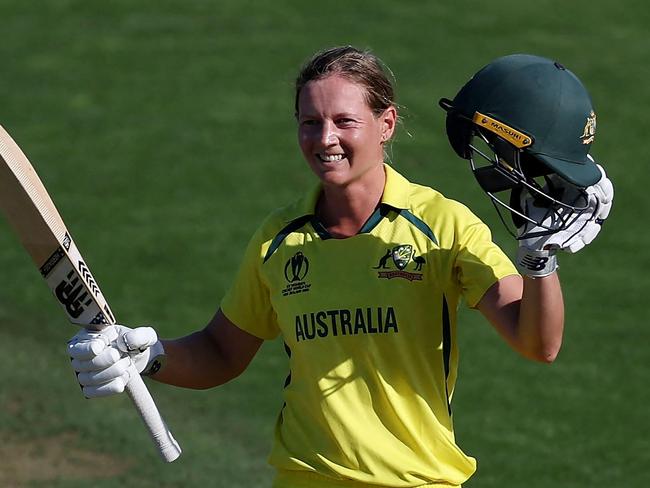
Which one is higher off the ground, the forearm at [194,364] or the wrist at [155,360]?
the wrist at [155,360]

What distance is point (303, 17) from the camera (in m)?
12.0

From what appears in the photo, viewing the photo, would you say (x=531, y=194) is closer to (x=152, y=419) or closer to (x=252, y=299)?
(x=252, y=299)

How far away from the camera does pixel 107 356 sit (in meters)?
4.48

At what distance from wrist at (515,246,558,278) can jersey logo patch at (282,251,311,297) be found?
849 millimetres

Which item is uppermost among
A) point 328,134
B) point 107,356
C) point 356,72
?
point 356,72

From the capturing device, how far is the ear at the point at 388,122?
470cm

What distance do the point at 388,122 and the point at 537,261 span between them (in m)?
0.89

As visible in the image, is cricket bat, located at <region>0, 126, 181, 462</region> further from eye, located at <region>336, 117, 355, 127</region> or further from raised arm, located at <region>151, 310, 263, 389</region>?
eye, located at <region>336, 117, 355, 127</region>

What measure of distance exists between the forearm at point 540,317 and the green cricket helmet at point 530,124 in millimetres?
218

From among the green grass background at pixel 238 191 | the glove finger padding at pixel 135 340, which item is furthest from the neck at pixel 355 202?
the green grass background at pixel 238 191

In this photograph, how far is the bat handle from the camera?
4.67 m

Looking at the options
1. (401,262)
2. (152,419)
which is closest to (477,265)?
(401,262)

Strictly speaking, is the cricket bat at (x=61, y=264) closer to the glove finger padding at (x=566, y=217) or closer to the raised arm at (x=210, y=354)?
the raised arm at (x=210, y=354)

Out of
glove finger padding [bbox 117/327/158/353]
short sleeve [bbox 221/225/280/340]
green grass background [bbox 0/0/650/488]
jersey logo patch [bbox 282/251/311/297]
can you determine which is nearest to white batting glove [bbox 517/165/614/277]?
jersey logo patch [bbox 282/251/311/297]
